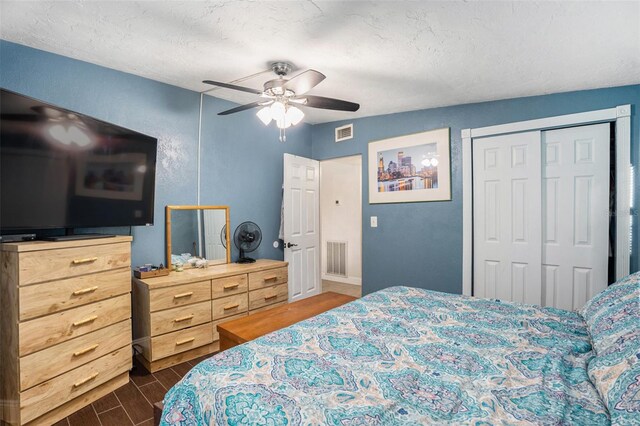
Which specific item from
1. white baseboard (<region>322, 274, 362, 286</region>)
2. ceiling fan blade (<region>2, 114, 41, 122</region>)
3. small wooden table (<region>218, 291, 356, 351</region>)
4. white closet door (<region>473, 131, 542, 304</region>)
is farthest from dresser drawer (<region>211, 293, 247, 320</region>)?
white baseboard (<region>322, 274, 362, 286</region>)

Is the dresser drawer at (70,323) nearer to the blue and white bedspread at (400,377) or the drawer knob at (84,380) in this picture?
the drawer knob at (84,380)

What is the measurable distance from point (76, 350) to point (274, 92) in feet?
6.88

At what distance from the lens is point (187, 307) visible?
2.50 metres

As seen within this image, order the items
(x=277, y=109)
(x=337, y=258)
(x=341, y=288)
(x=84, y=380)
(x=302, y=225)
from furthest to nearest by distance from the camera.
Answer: (x=337, y=258) < (x=341, y=288) < (x=302, y=225) < (x=277, y=109) < (x=84, y=380)

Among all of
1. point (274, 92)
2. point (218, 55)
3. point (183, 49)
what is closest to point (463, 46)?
point (274, 92)

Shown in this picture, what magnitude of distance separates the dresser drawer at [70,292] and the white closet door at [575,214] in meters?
3.60

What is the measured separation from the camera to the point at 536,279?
292 centimetres

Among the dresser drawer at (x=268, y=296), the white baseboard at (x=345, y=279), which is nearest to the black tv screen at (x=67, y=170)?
the dresser drawer at (x=268, y=296)

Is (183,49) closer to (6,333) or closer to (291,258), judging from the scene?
(6,333)

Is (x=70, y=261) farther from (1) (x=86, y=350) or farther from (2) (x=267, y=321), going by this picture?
(2) (x=267, y=321)

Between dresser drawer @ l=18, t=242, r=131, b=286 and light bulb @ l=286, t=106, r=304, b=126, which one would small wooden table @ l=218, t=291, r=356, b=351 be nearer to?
dresser drawer @ l=18, t=242, r=131, b=286

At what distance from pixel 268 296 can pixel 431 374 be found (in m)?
Answer: 2.17

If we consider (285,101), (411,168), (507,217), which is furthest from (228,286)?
A: (507,217)

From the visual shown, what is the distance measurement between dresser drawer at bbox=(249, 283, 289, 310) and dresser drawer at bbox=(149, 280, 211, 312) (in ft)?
1.50
